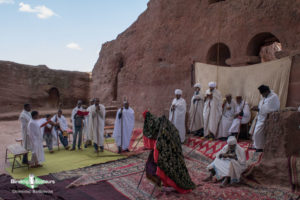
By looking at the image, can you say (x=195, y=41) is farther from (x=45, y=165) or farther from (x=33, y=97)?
(x=33, y=97)

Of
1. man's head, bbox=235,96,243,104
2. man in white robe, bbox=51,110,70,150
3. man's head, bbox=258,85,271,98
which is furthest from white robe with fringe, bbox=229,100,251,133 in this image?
man in white robe, bbox=51,110,70,150

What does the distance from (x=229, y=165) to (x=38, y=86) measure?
70.1 feet

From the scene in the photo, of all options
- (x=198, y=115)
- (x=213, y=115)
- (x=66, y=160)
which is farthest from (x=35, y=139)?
(x=198, y=115)

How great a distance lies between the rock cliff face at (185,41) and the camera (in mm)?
9047

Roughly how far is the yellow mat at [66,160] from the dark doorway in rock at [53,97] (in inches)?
635

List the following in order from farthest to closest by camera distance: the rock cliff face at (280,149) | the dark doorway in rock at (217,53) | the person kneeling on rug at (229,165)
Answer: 1. the dark doorway in rock at (217,53)
2. the person kneeling on rug at (229,165)
3. the rock cliff face at (280,149)

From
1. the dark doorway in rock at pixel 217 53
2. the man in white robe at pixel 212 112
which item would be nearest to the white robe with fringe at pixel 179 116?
the man in white robe at pixel 212 112

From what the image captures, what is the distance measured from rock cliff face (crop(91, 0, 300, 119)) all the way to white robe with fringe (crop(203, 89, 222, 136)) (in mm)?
2064

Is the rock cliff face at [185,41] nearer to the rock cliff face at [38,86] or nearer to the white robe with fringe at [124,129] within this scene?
the white robe with fringe at [124,129]

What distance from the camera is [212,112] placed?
358 inches

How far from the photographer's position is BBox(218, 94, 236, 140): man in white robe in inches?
346

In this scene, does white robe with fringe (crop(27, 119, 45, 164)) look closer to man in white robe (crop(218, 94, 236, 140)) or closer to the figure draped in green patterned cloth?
the figure draped in green patterned cloth

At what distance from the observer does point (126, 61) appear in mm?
16625

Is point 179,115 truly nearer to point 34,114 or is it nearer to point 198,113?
point 198,113
